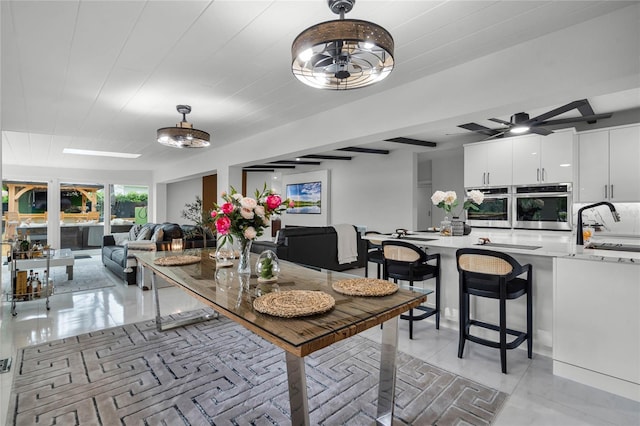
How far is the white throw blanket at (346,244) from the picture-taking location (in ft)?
18.4

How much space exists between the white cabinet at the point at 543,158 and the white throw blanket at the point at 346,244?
2713 millimetres

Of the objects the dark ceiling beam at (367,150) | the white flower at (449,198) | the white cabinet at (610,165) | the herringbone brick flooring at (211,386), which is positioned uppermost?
the dark ceiling beam at (367,150)

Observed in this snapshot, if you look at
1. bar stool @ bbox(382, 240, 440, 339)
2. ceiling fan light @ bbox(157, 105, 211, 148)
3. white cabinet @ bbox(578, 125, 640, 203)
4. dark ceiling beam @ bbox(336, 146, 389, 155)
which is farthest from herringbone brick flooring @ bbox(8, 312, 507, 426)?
dark ceiling beam @ bbox(336, 146, 389, 155)

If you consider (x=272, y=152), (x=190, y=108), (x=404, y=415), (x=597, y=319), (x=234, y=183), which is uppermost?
(x=190, y=108)

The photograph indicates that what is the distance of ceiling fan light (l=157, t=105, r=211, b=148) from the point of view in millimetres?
3387

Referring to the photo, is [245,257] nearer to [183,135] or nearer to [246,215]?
[246,215]

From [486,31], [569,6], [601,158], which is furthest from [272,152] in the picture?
[601,158]

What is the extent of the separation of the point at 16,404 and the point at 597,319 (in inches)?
147

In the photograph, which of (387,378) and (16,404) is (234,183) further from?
(387,378)

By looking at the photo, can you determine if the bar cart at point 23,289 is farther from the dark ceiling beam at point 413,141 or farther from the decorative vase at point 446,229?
the dark ceiling beam at point 413,141

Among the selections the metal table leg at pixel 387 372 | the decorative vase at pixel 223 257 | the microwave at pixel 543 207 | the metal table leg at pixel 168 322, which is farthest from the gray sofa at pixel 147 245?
the microwave at pixel 543 207

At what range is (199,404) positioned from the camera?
1992 millimetres

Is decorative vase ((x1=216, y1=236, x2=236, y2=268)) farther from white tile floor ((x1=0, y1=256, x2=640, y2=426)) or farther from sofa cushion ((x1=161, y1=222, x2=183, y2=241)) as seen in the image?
sofa cushion ((x1=161, y1=222, x2=183, y2=241))

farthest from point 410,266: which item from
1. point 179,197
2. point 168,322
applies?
point 179,197
